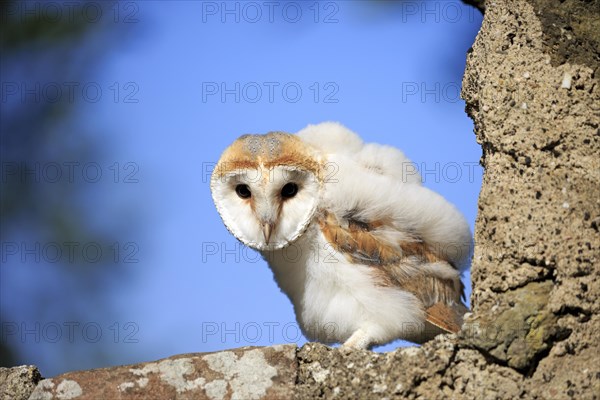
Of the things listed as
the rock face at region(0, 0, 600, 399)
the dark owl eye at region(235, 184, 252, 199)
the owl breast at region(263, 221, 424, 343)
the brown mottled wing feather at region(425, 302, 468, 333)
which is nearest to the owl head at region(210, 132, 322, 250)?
the dark owl eye at region(235, 184, 252, 199)

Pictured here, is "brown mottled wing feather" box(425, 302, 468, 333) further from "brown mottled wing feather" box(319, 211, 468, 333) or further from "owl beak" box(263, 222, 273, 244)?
"owl beak" box(263, 222, 273, 244)

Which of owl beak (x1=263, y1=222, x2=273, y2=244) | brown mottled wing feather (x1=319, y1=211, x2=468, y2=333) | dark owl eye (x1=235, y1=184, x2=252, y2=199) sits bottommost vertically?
brown mottled wing feather (x1=319, y1=211, x2=468, y2=333)

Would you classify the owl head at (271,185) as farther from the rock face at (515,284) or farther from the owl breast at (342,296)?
the rock face at (515,284)

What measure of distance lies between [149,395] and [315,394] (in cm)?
60

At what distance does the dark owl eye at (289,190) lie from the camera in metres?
4.56

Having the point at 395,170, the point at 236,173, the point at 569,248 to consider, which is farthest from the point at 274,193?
the point at 569,248

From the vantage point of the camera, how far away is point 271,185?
14.7 ft

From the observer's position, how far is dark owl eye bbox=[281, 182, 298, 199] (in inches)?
180

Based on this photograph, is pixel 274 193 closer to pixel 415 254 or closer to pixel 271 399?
pixel 415 254

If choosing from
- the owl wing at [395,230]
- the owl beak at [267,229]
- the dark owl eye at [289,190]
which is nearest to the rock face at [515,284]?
the owl wing at [395,230]

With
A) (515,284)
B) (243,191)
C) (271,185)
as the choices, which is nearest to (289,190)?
(271,185)

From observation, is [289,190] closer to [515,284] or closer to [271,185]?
[271,185]

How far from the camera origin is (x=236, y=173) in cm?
455

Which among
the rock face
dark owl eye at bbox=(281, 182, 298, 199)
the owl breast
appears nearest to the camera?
the rock face
